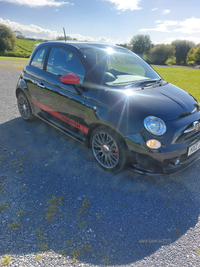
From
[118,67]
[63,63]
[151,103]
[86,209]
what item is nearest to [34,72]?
[63,63]

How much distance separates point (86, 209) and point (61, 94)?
1.94 meters

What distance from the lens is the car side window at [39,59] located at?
151 inches

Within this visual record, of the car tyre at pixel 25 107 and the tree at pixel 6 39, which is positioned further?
the tree at pixel 6 39

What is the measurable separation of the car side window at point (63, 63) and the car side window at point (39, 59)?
0.83 feet

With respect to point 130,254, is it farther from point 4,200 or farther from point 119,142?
point 4,200

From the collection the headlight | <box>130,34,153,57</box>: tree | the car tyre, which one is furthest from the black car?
<box>130,34,153,57</box>: tree

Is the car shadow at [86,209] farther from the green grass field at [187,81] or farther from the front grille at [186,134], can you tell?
the green grass field at [187,81]

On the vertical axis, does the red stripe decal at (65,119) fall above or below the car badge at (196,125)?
below

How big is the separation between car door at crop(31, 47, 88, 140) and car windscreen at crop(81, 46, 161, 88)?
28cm

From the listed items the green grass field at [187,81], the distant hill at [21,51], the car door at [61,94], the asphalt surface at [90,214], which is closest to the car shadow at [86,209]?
the asphalt surface at [90,214]

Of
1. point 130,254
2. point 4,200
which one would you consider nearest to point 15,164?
point 4,200

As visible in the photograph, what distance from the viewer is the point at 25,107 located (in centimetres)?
460

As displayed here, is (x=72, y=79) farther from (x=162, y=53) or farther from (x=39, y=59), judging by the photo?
(x=162, y=53)

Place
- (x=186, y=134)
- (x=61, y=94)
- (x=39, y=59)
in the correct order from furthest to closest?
(x=39, y=59) < (x=61, y=94) < (x=186, y=134)
